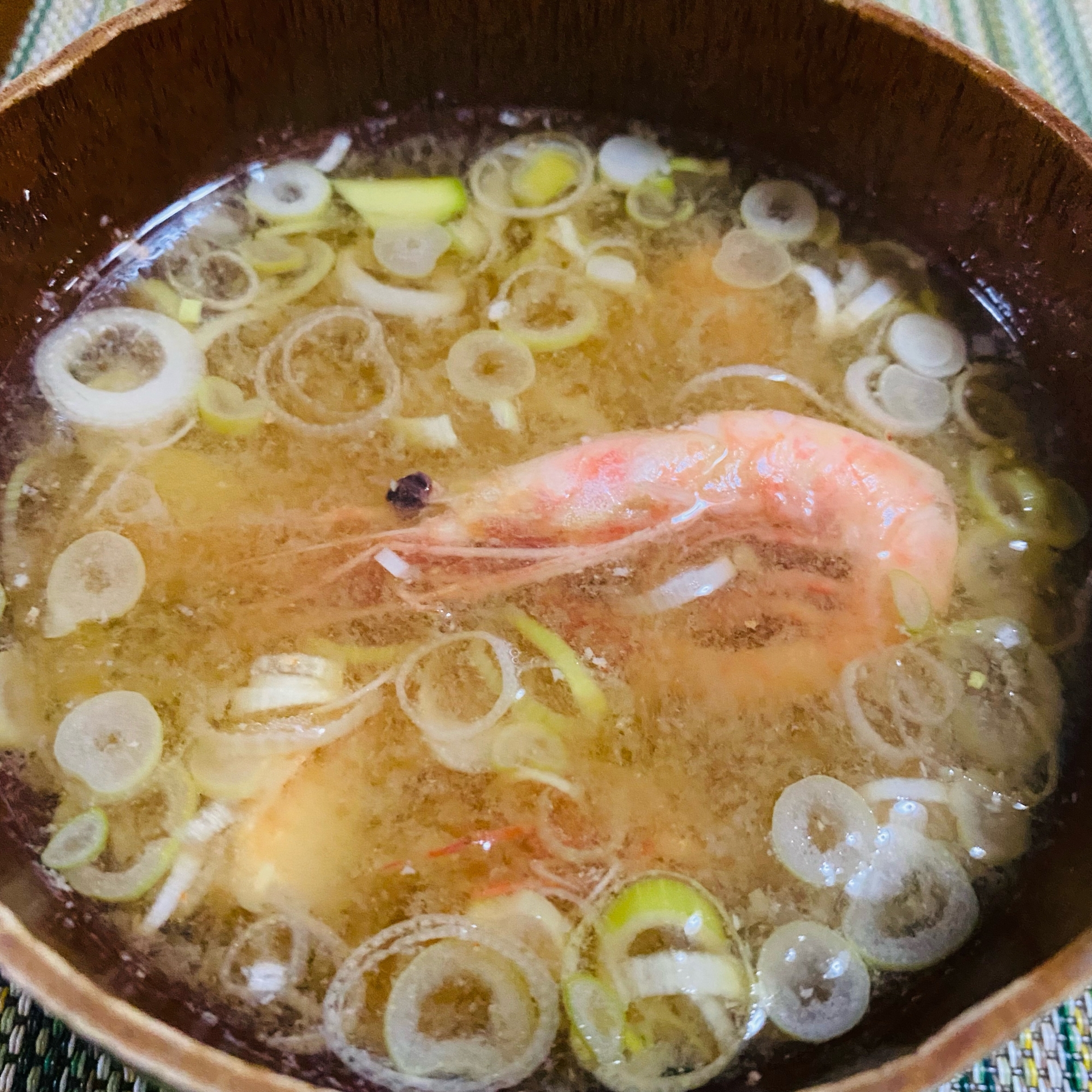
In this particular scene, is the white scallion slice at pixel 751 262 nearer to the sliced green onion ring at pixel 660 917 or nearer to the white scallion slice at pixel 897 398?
the white scallion slice at pixel 897 398

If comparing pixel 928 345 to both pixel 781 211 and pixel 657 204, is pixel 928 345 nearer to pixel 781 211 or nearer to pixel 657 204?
pixel 781 211

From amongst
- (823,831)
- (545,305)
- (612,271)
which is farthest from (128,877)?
(612,271)

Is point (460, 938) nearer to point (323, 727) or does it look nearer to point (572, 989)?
→ point (572, 989)

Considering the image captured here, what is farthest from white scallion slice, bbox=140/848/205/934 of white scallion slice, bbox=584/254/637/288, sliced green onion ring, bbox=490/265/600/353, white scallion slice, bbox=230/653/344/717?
white scallion slice, bbox=584/254/637/288

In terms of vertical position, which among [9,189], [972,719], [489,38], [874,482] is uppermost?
[489,38]

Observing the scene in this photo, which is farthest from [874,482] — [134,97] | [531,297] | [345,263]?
[134,97]

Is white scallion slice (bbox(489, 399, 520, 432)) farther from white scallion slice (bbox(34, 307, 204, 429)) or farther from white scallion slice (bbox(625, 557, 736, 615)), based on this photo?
white scallion slice (bbox(34, 307, 204, 429))
